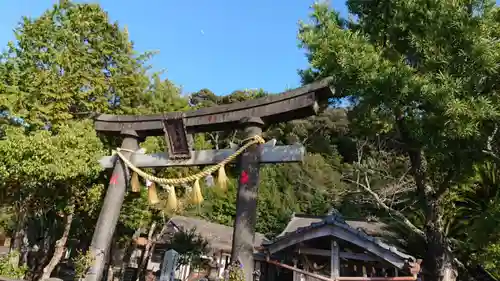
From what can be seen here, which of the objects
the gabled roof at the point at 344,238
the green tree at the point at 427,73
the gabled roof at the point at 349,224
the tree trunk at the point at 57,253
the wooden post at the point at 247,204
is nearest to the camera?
the green tree at the point at 427,73

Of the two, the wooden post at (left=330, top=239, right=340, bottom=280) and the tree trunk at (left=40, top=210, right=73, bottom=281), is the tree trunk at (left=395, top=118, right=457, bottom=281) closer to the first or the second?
the wooden post at (left=330, top=239, right=340, bottom=280)

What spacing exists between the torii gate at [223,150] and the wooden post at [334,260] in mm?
4112

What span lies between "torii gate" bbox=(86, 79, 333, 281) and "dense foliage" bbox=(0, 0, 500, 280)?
0.49m

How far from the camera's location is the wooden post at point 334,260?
9.43 m

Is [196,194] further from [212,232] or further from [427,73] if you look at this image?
A: [212,232]

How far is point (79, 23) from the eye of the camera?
1061 centimetres

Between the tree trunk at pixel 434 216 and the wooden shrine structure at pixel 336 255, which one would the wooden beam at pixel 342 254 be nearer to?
the wooden shrine structure at pixel 336 255

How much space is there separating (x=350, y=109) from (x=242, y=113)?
2.19 m

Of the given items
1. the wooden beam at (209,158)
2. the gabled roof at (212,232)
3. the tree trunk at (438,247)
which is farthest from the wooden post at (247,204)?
the gabled roof at (212,232)

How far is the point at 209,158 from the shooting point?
777cm

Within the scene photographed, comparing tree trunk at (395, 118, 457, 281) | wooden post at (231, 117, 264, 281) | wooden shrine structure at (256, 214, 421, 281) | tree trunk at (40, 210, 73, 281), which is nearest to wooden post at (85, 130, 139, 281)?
tree trunk at (40, 210, 73, 281)

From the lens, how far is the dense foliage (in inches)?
201

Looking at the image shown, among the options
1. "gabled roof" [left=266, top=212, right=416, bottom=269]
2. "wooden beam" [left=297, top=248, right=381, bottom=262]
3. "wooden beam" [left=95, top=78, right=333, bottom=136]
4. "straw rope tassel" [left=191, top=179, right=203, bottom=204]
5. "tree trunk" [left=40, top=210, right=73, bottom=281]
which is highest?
"wooden beam" [left=95, top=78, right=333, bottom=136]

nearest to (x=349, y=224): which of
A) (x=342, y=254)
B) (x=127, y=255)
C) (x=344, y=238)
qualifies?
(x=342, y=254)
